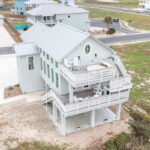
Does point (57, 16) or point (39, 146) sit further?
point (57, 16)

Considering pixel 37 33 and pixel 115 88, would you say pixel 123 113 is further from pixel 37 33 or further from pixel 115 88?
pixel 37 33

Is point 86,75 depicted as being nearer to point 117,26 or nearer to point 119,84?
point 119,84

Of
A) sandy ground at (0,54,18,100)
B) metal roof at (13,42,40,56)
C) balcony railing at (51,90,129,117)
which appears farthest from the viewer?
sandy ground at (0,54,18,100)

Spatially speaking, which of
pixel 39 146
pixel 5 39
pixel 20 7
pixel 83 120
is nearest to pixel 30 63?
pixel 83 120

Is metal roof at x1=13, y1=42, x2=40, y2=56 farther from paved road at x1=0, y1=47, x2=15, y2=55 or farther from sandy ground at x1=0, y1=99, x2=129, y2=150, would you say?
paved road at x1=0, y1=47, x2=15, y2=55

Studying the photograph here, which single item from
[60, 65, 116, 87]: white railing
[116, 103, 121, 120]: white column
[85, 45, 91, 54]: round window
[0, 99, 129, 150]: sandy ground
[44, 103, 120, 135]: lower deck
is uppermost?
[85, 45, 91, 54]: round window

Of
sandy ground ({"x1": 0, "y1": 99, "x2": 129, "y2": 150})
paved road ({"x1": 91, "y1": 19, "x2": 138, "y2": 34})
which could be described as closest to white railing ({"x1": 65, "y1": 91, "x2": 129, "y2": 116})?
sandy ground ({"x1": 0, "y1": 99, "x2": 129, "y2": 150})

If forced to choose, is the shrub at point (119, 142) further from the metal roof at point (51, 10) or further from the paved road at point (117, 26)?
the paved road at point (117, 26)

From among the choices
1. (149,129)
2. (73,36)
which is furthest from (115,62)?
(149,129)
